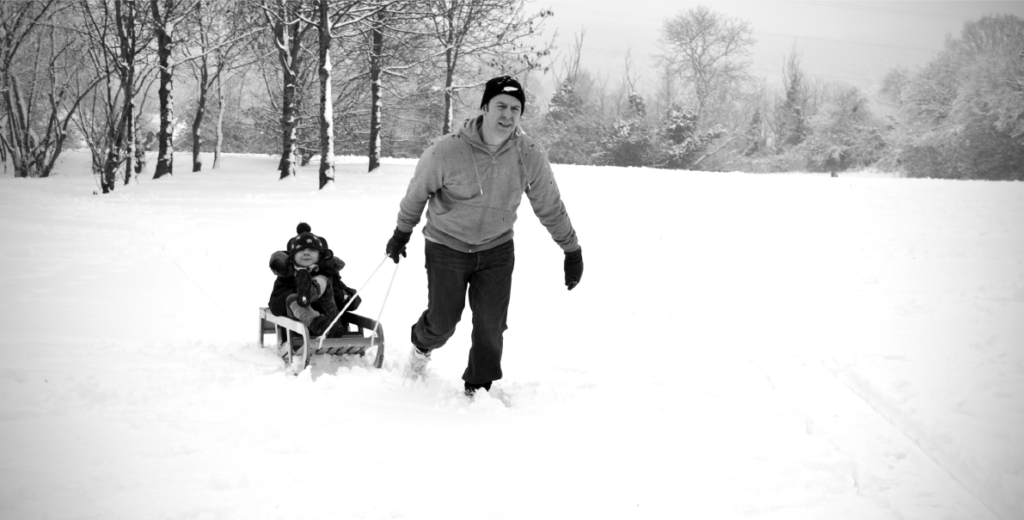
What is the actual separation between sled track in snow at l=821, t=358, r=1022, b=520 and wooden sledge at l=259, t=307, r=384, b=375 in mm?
3161

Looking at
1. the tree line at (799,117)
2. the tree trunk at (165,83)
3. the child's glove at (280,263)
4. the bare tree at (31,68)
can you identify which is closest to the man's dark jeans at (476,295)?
the child's glove at (280,263)

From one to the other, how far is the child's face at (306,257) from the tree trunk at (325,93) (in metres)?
13.2

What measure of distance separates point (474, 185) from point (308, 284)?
1.71 m

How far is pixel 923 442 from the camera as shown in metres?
3.74

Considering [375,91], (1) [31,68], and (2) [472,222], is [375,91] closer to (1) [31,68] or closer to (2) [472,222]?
(1) [31,68]

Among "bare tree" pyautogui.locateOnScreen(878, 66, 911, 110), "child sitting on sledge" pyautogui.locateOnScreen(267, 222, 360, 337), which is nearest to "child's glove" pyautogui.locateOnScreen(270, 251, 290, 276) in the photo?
"child sitting on sledge" pyautogui.locateOnScreen(267, 222, 360, 337)

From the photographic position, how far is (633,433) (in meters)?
3.89

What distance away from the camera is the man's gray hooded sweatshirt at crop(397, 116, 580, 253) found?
4070 millimetres

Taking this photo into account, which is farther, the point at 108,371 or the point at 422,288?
the point at 422,288

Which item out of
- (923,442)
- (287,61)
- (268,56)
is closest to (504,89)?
(923,442)

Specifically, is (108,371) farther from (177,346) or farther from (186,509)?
(186,509)

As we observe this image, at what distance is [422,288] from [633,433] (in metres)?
5.15

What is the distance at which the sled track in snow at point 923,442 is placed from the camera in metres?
3.08

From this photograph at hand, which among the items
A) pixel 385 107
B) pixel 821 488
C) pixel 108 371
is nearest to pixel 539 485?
pixel 821 488
